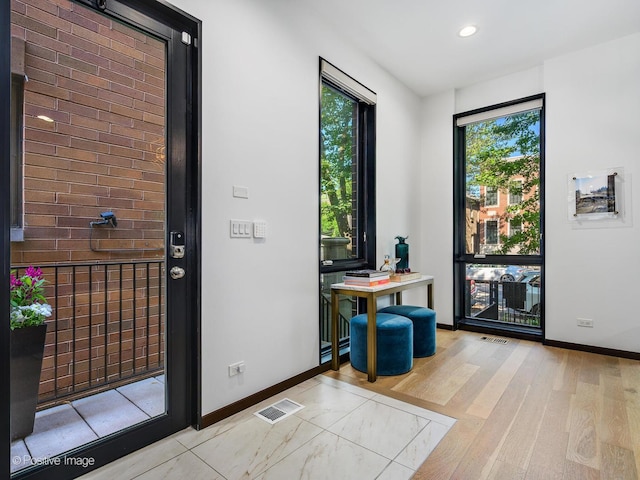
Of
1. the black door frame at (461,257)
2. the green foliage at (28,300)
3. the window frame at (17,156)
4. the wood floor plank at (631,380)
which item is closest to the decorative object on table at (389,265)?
the black door frame at (461,257)

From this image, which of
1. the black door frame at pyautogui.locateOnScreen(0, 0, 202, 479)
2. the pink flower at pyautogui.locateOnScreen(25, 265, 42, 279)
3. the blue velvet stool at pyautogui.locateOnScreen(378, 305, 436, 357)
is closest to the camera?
the pink flower at pyautogui.locateOnScreen(25, 265, 42, 279)

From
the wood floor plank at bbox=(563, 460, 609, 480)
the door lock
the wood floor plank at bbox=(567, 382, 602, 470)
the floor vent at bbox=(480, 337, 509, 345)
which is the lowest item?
the floor vent at bbox=(480, 337, 509, 345)

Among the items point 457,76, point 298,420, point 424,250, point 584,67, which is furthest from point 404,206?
point 298,420

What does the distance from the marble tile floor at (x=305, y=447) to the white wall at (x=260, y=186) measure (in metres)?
0.25

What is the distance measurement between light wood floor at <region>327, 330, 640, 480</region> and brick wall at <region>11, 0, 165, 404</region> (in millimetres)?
1673

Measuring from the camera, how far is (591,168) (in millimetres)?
3328

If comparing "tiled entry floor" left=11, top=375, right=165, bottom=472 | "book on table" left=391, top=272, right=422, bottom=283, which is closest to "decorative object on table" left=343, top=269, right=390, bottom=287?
"book on table" left=391, top=272, right=422, bottom=283

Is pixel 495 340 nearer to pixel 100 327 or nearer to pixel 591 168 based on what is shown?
pixel 591 168

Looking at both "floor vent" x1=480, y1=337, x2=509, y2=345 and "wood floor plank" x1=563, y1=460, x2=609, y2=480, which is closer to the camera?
"wood floor plank" x1=563, y1=460, x2=609, y2=480

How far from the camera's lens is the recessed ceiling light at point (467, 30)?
9.74 ft

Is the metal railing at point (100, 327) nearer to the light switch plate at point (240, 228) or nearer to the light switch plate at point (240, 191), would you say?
the light switch plate at point (240, 228)

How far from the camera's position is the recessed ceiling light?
297cm

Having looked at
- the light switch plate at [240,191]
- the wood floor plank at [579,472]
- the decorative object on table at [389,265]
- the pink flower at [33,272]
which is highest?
the light switch plate at [240,191]

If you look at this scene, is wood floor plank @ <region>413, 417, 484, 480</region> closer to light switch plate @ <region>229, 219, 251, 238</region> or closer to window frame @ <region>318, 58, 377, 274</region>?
light switch plate @ <region>229, 219, 251, 238</region>
